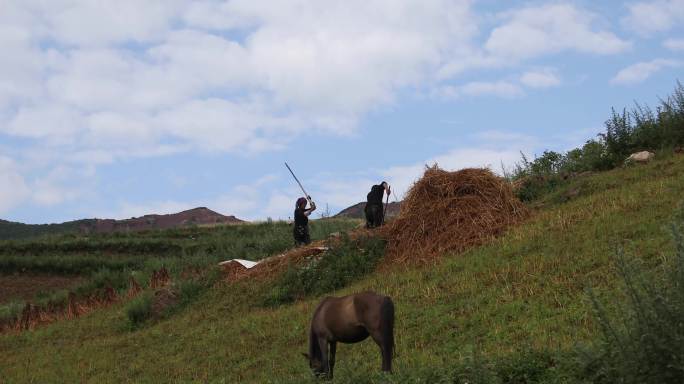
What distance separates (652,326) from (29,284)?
1124 inches

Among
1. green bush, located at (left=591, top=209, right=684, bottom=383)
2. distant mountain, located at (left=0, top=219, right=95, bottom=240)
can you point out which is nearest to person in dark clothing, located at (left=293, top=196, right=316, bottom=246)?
green bush, located at (left=591, top=209, right=684, bottom=383)

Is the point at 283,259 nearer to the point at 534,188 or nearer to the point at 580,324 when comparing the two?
the point at 534,188

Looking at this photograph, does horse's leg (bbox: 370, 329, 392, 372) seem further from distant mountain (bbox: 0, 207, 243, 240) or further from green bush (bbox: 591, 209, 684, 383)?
distant mountain (bbox: 0, 207, 243, 240)

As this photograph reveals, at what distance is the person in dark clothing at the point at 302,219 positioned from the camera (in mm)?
21938

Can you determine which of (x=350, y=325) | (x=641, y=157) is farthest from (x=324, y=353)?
(x=641, y=157)

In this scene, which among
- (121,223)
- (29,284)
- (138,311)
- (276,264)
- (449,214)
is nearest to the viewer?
(138,311)

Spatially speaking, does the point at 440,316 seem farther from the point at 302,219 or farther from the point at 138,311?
the point at 302,219

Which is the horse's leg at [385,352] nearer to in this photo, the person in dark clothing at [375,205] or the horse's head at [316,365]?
the horse's head at [316,365]

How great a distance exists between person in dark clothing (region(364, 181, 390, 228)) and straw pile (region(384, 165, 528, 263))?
4.05 feet

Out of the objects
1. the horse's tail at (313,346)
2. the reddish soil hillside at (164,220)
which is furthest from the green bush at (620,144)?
the reddish soil hillside at (164,220)

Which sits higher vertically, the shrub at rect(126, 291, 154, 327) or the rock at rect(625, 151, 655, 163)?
the rock at rect(625, 151, 655, 163)

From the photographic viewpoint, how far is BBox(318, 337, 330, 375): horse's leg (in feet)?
32.6

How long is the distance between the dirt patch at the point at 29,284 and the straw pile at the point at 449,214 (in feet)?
47.3

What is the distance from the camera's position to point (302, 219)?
73.4ft
